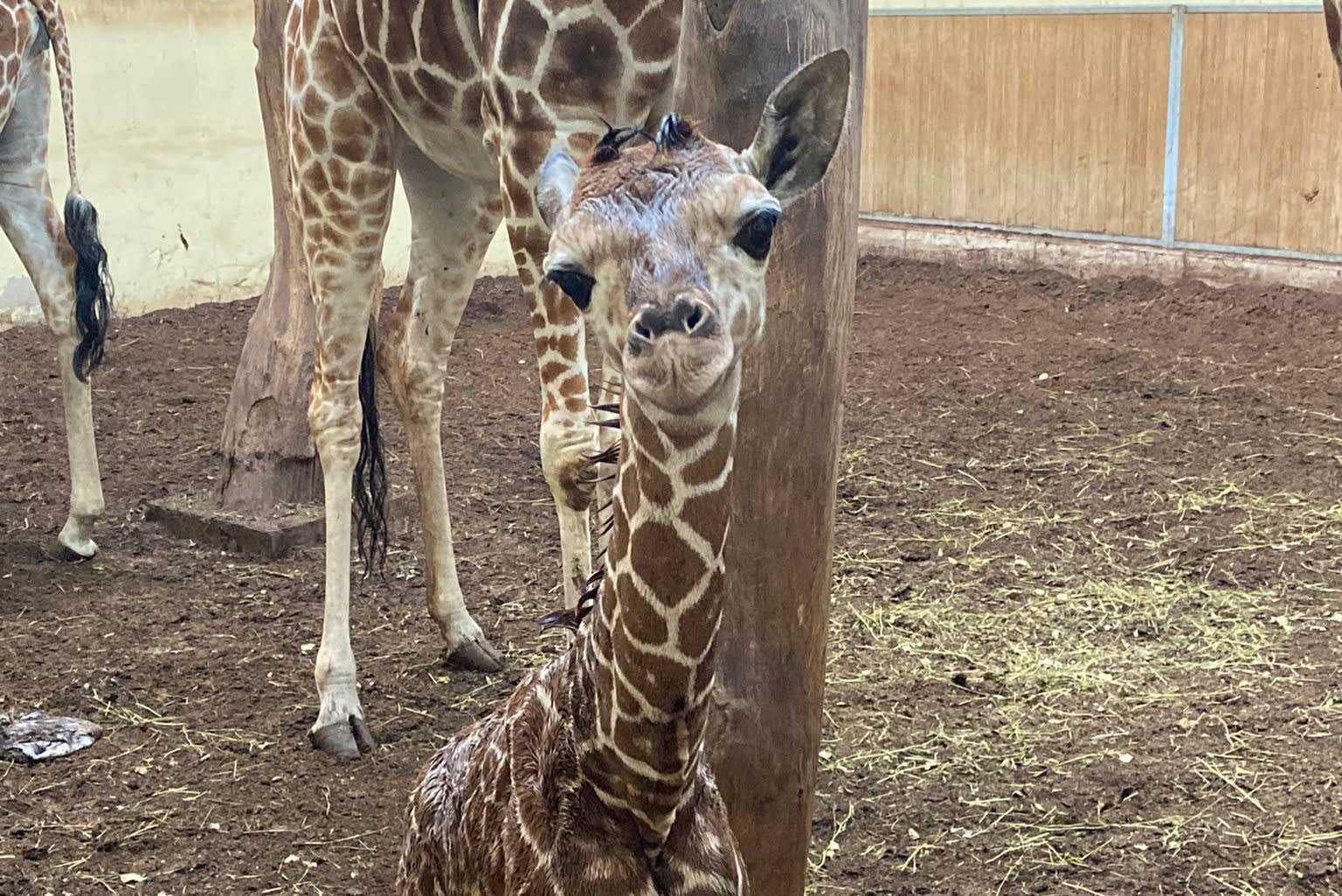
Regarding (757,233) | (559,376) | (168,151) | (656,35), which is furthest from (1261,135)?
(757,233)

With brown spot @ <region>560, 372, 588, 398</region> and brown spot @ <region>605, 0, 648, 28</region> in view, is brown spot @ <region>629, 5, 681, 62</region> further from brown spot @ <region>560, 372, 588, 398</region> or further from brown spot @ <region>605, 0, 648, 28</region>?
brown spot @ <region>560, 372, 588, 398</region>

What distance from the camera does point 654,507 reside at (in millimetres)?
2289

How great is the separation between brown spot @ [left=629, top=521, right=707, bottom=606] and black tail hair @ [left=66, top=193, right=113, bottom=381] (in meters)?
4.46

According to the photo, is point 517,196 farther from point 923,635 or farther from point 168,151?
point 168,151

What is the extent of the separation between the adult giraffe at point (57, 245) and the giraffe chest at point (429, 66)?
2201 millimetres

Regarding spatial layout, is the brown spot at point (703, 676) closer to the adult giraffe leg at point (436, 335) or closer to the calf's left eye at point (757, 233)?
the calf's left eye at point (757, 233)

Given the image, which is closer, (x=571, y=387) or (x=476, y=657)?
(x=571, y=387)

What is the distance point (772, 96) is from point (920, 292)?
827 cm

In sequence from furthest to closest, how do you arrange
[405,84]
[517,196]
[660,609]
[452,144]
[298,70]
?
[298,70]
[452,144]
[405,84]
[517,196]
[660,609]

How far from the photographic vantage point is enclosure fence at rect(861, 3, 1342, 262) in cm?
960

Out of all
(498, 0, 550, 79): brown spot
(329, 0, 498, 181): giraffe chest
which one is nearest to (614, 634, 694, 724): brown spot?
(498, 0, 550, 79): brown spot

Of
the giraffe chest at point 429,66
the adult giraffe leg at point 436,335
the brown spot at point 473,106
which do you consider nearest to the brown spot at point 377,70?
the giraffe chest at point 429,66

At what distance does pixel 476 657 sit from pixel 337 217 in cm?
152

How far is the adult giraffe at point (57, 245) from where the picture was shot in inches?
239
